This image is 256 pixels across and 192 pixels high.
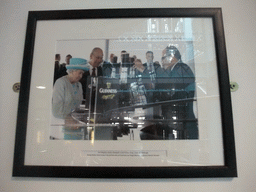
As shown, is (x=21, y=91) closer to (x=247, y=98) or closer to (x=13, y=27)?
(x=13, y=27)

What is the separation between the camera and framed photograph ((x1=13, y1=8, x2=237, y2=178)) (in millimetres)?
633

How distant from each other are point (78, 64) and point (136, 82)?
238 millimetres

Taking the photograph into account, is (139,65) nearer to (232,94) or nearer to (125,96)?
(125,96)

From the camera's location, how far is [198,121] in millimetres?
646

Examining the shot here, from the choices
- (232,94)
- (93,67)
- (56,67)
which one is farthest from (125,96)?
(232,94)

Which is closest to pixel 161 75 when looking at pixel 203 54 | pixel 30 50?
pixel 203 54

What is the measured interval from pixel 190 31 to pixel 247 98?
0.34 meters

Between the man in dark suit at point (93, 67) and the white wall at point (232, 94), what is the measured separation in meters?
0.23

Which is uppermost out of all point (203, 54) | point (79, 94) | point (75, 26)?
point (75, 26)

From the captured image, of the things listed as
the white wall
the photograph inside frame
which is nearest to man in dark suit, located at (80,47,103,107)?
the photograph inside frame

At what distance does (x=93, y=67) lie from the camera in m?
0.68

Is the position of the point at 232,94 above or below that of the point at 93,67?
below

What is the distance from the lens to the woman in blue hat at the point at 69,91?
0.66 meters

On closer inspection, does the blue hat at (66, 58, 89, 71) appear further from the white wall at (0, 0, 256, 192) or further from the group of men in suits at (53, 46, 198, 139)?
the white wall at (0, 0, 256, 192)
